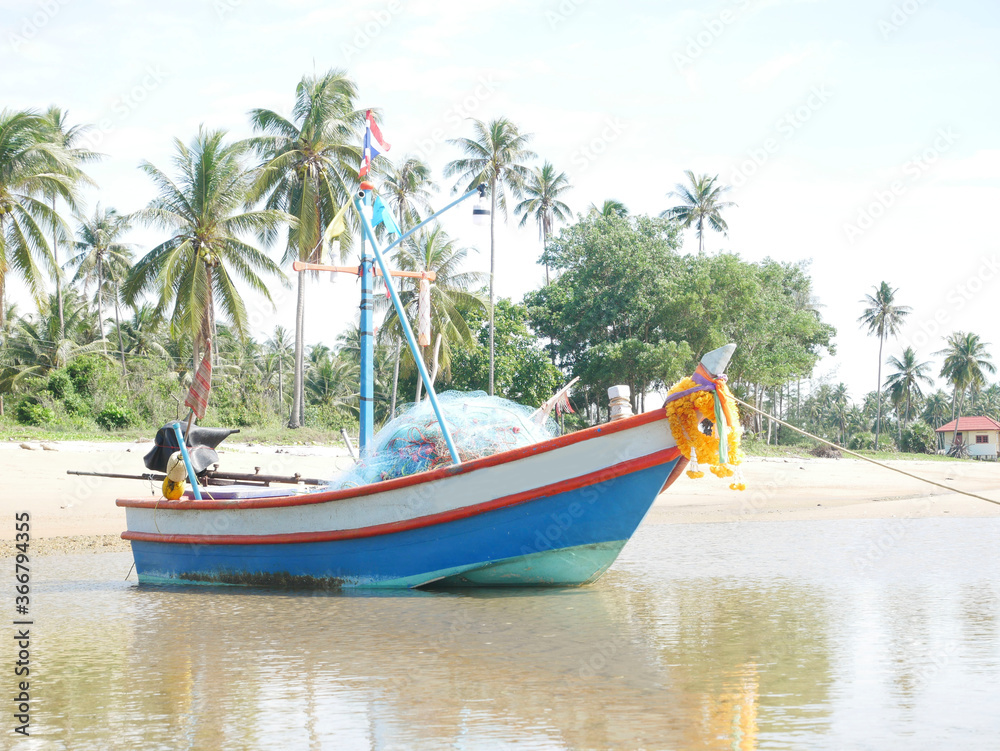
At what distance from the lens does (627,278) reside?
3741 cm

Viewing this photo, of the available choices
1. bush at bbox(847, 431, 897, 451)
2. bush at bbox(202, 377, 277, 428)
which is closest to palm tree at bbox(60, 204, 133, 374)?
bush at bbox(202, 377, 277, 428)

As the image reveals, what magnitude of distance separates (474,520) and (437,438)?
3.72ft

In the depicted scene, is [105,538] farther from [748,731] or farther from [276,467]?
[748,731]

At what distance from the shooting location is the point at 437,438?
8938 mm

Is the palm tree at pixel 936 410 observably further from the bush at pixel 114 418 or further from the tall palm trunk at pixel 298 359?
the bush at pixel 114 418

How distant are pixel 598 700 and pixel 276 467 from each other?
638 inches

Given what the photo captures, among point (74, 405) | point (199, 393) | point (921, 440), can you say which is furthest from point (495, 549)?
point (921, 440)

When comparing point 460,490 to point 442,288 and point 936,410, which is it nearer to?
point 442,288

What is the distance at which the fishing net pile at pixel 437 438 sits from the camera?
8844mm

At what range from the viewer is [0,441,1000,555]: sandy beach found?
13.9 metres

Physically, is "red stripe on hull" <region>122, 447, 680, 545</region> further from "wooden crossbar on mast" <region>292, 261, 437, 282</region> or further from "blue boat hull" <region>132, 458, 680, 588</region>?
"wooden crossbar on mast" <region>292, 261, 437, 282</region>

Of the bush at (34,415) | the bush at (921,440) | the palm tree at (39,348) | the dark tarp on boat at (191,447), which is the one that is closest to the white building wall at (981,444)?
the bush at (921,440)

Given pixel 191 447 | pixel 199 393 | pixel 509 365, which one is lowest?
pixel 191 447

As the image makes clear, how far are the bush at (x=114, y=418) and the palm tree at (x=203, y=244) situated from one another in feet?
9.81
